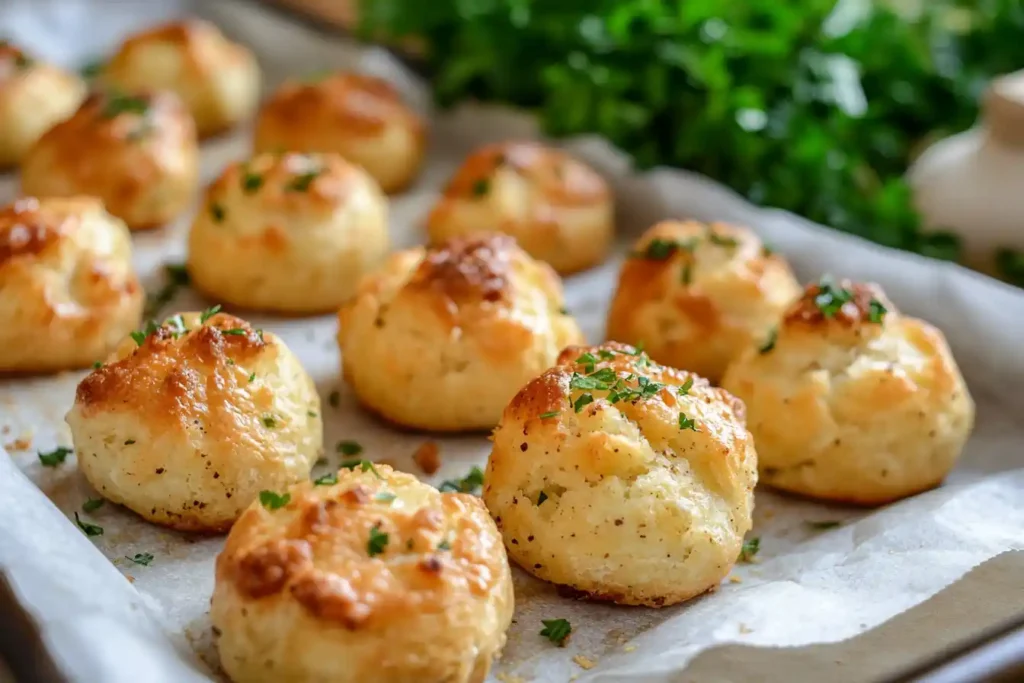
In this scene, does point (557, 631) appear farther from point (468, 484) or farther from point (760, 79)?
point (760, 79)

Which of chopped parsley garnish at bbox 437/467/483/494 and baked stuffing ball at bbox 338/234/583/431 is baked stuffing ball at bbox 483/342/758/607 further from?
baked stuffing ball at bbox 338/234/583/431

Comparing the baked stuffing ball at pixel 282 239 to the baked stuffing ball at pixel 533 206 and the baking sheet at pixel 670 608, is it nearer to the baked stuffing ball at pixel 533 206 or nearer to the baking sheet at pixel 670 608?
the baking sheet at pixel 670 608

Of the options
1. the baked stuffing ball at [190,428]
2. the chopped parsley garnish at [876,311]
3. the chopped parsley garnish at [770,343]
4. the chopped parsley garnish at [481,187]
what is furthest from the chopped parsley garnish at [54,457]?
the chopped parsley garnish at [876,311]

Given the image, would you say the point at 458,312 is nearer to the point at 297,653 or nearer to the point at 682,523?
the point at 682,523

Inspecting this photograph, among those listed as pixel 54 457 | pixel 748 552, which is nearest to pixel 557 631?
pixel 748 552

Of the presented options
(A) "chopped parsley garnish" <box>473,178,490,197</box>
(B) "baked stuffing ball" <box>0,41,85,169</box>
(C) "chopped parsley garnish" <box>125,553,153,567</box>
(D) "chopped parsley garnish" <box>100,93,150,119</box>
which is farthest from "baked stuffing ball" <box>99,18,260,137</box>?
(C) "chopped parsley garnish" <box>125,553,153,567</box>
